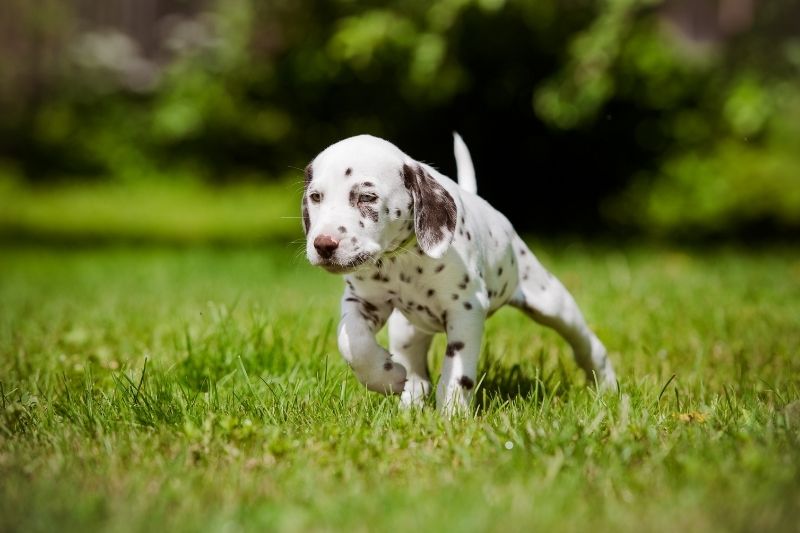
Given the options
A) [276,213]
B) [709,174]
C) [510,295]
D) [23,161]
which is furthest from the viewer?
[23,161]

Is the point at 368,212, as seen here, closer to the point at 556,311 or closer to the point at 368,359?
the point at 368,359

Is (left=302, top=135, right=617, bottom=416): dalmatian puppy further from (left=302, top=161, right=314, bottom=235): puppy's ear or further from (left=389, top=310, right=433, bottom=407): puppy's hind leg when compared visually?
(left=389, top=310, right=433, bottom=407): puppy's hind leg

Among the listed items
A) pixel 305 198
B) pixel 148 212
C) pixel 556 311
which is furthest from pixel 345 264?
pixel 148 212

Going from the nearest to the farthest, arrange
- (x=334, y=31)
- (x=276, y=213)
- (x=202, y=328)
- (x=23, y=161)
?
1. (x=202, y=328)
2. (x=334, y=31)
3. (x=276, y=213)
4. (x=23, y=161)

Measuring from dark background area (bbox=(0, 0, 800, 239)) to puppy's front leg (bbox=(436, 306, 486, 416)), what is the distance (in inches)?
152

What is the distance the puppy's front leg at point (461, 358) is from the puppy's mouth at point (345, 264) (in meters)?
0.46

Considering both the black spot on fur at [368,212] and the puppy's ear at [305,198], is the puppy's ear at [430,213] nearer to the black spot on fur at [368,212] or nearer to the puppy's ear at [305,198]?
the black spot on fur at [368,212]

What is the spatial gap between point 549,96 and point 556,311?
14.7 feet

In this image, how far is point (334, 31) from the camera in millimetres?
9055

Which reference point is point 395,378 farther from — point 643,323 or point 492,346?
point 643,323

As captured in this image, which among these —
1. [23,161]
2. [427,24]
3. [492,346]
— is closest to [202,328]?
[492,346]

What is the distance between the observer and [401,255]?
3326mm

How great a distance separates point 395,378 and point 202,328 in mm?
1669

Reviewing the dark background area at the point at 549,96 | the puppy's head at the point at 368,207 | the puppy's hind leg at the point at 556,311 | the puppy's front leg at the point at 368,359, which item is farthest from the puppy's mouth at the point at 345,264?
the dark background area at the point at 549,96
